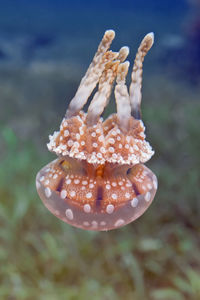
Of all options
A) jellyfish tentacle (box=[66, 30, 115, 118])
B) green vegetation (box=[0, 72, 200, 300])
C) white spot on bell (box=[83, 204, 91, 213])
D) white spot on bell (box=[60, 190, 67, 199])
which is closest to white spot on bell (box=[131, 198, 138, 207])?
white spot on bell (box=[83, 204, 91, 213])

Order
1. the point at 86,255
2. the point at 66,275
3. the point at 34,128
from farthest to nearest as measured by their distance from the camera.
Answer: the point at 34,128 → the point at 86,255 → the point at 66,275

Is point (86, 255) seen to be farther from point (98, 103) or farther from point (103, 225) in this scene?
point (98, 103)

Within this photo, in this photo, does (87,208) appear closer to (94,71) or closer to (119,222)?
(119,222)

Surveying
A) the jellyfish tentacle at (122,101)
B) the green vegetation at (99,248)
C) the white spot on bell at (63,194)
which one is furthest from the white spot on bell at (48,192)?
the green vegetation at (99,248)

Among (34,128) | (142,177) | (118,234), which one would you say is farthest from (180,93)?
(142,177)

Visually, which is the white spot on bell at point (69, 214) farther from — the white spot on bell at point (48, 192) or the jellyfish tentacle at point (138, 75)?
the jellyfish tentacle at point (138, 75)

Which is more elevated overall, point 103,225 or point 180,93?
point 180,93
